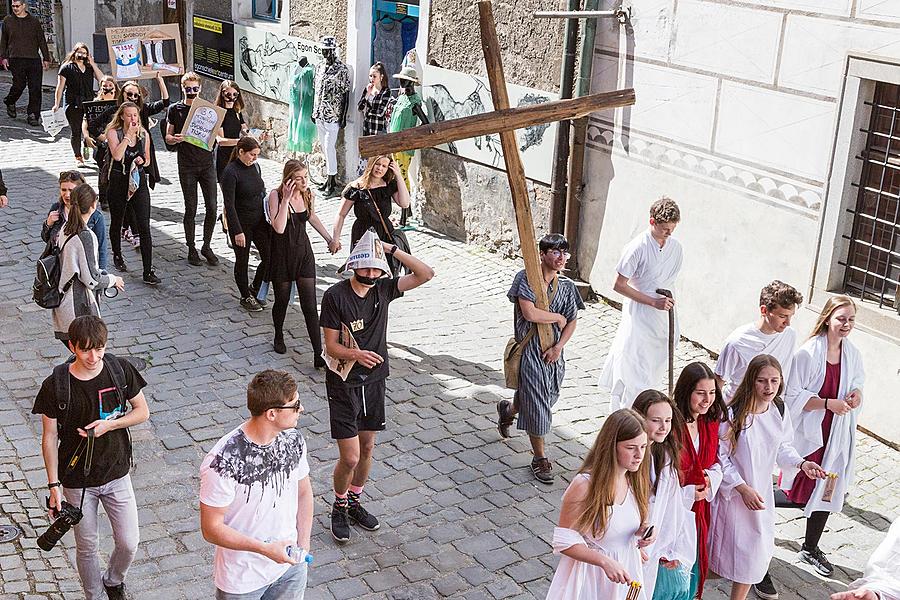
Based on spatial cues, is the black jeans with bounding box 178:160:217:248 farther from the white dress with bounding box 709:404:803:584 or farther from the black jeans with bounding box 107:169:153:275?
the white dress with bounding box 709:404:803:584

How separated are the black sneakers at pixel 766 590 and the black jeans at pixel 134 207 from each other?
6880 mm

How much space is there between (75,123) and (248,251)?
691 centimetres

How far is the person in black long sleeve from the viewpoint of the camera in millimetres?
9961

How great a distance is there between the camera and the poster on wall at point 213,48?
1705 centimetres

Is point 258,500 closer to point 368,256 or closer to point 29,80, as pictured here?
point 368,256

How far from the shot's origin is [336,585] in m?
6.33

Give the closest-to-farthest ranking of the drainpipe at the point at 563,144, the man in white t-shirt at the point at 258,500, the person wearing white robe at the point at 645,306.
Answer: the man in white t-shirt at the point at 258,500 < the person wearing white robe at the point at 645,306 < the drainpipe at the point at 563,144

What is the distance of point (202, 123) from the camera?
11.2m

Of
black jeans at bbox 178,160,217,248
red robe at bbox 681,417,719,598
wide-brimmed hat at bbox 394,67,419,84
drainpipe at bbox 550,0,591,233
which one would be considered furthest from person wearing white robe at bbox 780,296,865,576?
wide-brimmed hat at bbox 394,67,419,84

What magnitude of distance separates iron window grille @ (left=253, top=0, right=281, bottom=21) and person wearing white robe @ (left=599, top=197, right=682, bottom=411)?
405 inches

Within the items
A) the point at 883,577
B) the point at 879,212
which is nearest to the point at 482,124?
the point at 879,212

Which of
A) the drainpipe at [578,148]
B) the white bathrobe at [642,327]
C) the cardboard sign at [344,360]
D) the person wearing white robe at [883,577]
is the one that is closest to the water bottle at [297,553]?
the cardboard sign at [344,360]

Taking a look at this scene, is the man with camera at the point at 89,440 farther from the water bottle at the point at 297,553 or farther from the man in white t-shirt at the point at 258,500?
the water bottle at the point at 297,553

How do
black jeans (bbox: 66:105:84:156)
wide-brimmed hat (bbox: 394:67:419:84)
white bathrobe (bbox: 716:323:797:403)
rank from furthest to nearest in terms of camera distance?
black jeans (bbox: 66:105:84:156) → wide-brimmed hat (bbox: 394:67:419:84) → white bathrobe (bbox: 716:323:797:403)
